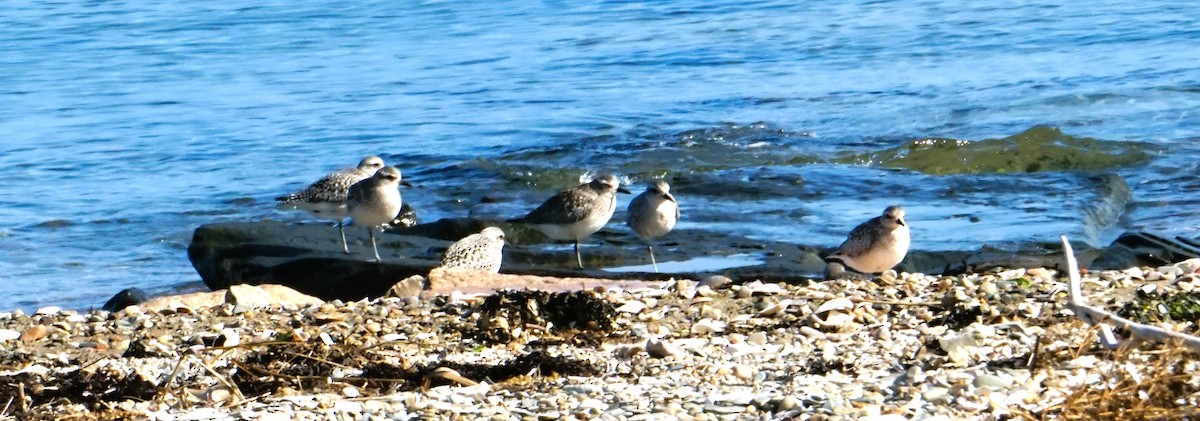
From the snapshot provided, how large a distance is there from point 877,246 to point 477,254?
2588 millimetres

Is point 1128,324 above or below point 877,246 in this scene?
above

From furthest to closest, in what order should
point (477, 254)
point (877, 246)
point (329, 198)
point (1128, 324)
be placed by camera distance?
point (329, 198)
point (477, 254)
point (877, 246)
point (1128, 324)

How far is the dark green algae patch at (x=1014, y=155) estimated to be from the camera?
53.6 ft

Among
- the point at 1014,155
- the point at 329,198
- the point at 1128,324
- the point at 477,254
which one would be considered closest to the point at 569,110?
the point at 1014,155

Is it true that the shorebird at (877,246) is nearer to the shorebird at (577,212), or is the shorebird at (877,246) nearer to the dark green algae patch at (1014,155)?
the shorebird at (577,212)

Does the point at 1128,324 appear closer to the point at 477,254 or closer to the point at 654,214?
the point at 477,254

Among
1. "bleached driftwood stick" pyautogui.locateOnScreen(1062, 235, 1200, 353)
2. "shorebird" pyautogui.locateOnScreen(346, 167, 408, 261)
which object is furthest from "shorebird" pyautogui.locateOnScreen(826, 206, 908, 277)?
"bleached driftwood stick" pyautogui.locateOnScreen(1062, 235, 1200, 353)

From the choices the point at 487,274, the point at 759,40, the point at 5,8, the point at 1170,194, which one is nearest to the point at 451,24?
→ the point at 759,40

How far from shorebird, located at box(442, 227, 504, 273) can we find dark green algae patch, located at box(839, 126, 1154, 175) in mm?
6524

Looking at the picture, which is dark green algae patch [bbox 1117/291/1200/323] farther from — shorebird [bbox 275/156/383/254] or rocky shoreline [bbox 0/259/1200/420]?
shorebird [bbox 275/156/383/254]

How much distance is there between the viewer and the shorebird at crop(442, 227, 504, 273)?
10.7 metres

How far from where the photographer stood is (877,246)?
9.82m

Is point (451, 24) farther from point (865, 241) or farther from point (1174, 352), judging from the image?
point (1174, 352)

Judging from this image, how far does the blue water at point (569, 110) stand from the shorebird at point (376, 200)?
1.70 meters
